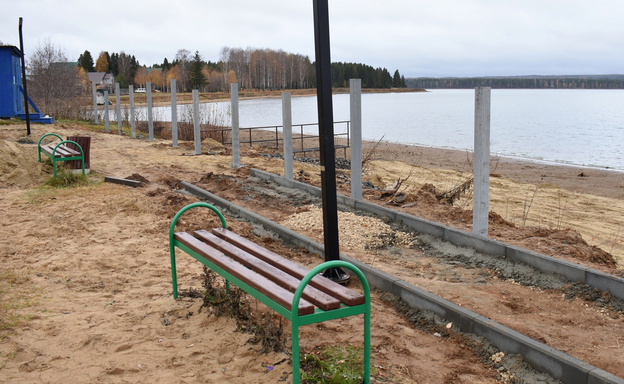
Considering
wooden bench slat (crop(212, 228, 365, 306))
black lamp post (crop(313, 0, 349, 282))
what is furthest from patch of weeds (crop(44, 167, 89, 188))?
black lamp post (crop(313, 0, 349, 282))

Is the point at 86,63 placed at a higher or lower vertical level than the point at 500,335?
higher

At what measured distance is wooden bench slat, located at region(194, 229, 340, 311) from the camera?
3.23 meters

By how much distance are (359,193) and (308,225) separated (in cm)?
154

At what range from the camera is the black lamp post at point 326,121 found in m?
4.59

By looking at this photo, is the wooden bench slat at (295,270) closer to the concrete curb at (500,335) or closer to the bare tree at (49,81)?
the concrete curb at (500,335)

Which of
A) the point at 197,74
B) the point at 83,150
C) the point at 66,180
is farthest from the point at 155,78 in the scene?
the point at 66,180

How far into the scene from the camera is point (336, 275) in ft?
16.9

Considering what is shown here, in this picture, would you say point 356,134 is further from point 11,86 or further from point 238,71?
point 238,71

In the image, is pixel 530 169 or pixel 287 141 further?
pixel 530 169

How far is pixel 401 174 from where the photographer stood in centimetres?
1673

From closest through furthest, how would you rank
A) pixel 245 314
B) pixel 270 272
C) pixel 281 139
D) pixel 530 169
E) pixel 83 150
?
pixel 270 272, pixel 245 314, pixel 83 150, pixel 530 169, pixel 281 139

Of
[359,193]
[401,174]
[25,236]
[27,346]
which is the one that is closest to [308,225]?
[359,193]

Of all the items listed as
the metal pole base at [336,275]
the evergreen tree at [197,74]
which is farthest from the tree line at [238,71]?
the metal pole base at [336,275]

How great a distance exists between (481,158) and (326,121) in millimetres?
2601
